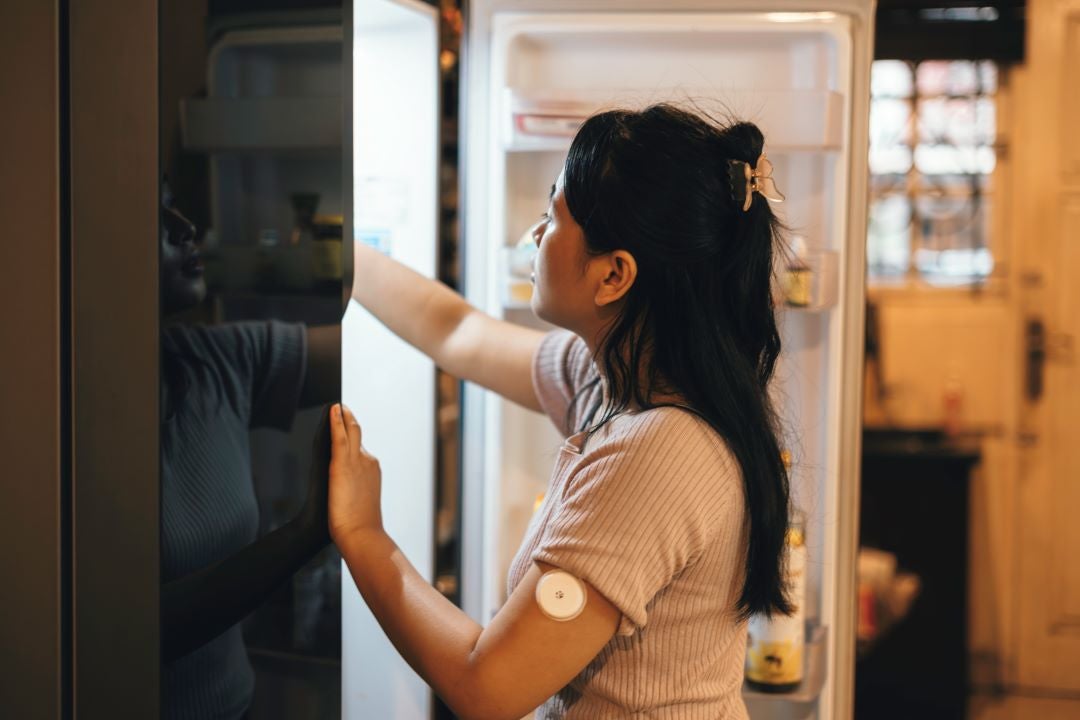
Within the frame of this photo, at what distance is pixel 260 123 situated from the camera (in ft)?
2.86

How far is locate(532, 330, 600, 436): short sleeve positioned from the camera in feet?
4.49

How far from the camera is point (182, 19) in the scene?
2.64 feet

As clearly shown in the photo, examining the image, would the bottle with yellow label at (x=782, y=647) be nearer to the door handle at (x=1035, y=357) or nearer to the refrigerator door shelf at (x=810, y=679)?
the refrigerator door shelf at (x=810, y=679)

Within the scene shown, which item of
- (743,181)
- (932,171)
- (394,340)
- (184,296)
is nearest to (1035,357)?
(932,171)

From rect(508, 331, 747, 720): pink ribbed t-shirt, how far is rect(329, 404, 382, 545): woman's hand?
156mm

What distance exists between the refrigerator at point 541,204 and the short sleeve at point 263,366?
723 mm

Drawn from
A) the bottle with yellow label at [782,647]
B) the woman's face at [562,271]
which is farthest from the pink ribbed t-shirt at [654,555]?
the bottle with yellow label at [782,647]

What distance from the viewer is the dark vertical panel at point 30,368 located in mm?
772

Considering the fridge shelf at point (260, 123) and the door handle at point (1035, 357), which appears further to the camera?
the door handle at point (1035, 357)

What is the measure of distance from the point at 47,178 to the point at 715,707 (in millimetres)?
773

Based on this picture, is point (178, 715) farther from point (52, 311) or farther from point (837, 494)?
point (837, 494)

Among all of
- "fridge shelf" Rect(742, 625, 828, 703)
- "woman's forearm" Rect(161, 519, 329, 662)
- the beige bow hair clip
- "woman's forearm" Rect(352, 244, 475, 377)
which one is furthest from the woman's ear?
"fridge shelf" Rect(742, 625, 828, 703)

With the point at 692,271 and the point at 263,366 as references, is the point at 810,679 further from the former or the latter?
the point at 263,366

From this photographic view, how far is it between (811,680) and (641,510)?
84cm
